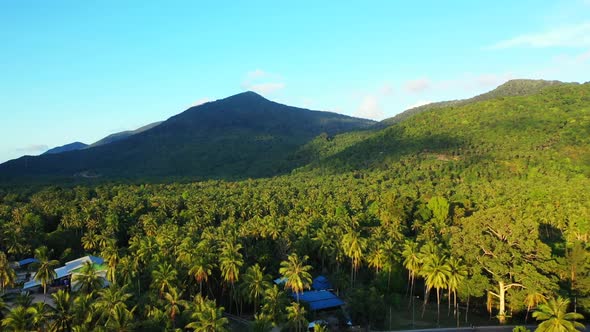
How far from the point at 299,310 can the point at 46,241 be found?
219 feet

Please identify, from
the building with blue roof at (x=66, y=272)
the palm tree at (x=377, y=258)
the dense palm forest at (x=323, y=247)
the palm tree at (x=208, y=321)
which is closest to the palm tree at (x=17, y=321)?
the dense palm forest at (x=323, y=247)

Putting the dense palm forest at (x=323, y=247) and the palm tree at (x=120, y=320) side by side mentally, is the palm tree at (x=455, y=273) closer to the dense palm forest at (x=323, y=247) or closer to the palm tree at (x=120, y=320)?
the dense palm forest at (x=323, y=247)

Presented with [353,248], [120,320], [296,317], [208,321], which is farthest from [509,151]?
[120,320]

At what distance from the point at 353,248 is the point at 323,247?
22.4 feet

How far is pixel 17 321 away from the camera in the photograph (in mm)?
39281

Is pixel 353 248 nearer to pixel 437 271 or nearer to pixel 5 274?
pixel 437 271

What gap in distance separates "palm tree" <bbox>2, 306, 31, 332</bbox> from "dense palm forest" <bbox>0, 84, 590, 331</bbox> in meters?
0.11

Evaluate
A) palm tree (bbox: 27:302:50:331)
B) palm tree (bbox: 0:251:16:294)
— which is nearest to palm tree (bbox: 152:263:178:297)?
palm tree (bbox: 27:302:50:331)

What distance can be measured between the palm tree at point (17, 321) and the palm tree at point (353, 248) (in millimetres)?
43054

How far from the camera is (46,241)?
90.4m

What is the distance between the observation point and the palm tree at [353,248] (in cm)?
6875

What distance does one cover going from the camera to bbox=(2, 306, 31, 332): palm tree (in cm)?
3903

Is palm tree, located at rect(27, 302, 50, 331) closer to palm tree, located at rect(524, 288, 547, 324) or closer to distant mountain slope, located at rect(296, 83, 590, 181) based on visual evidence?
palm tree, located at rect(524, 288, 547, 324)

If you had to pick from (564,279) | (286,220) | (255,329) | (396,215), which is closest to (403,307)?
(564,279)
